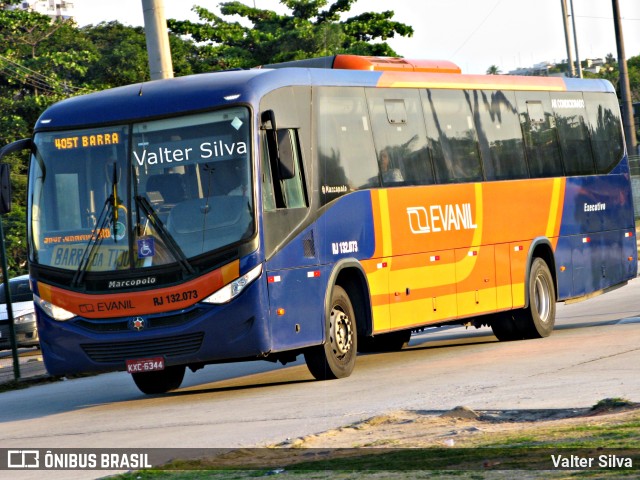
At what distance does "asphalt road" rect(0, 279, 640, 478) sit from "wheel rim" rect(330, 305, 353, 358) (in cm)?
33

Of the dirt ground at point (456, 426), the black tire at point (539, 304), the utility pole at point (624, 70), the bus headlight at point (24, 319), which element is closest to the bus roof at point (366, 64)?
the black tire at point (539, 304)

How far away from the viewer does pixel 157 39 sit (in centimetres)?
1884

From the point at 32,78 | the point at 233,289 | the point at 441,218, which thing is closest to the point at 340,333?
the point at 233,289

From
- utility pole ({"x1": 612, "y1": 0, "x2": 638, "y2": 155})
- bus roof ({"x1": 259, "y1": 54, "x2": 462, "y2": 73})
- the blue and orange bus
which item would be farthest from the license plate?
utility pole ({"x1": 612, "y1": 0, "x2": 638, "y2": 155})

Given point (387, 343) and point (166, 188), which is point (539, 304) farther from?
point (166, 188)

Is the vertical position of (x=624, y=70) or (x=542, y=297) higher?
(x=624, y=70)

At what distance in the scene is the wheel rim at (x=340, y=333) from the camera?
→ 1484cm

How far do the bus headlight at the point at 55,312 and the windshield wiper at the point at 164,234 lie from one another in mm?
1265

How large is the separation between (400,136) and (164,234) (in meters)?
3.95

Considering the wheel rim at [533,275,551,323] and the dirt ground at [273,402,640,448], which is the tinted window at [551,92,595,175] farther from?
the dirt ground at [273,402,640,448]

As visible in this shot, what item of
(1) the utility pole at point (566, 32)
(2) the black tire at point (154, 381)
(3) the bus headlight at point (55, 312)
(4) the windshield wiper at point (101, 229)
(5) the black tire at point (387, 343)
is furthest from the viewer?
(1) the utility pole at point (566, 32)

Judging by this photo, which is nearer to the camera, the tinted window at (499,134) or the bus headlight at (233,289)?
the bus headlight at (233,289)

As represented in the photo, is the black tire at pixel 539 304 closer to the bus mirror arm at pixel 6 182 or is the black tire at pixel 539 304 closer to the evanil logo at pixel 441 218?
the evanil logo at pixel 441 218

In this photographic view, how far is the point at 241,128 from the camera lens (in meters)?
13.8
